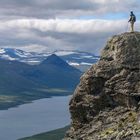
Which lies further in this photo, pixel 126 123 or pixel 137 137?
pixel 126 123

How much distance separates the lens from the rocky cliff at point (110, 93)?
27.3 m

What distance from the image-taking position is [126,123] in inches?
1022

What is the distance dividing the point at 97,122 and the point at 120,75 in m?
3.31

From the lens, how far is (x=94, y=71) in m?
29.0

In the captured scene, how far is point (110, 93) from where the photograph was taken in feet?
93.2

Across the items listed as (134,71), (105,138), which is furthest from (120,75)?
(105,138)

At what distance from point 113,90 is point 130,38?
359 cm

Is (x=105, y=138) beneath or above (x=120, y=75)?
beneath

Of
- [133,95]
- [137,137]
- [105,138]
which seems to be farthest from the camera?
[133,95]

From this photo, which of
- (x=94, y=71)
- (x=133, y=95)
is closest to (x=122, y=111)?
(x=133, y=95)

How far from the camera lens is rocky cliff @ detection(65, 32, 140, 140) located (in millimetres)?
27266

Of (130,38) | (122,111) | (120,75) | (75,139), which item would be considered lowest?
(75,139)

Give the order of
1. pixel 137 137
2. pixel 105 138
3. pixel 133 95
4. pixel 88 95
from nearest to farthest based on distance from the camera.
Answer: pixel 137 137
pixel 105 138
pixel 133 95
pixel 88 95

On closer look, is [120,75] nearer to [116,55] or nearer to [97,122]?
[116,55]
